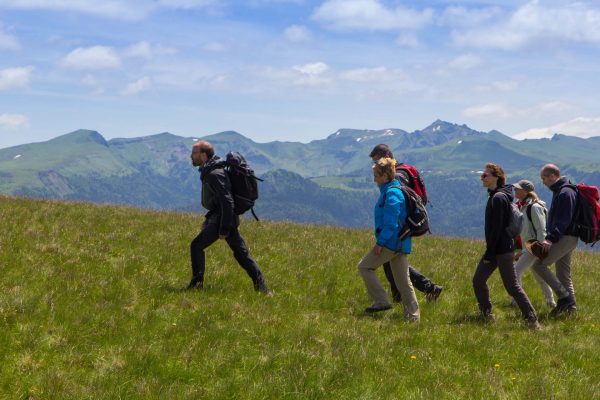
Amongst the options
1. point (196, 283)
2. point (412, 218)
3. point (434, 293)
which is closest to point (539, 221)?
point (434, 293)

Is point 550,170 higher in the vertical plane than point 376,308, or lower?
higher

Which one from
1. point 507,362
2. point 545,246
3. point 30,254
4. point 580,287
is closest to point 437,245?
point 580,287

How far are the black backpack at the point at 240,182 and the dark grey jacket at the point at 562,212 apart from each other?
17.6 ft

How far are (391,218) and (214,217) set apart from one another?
324 centimetres

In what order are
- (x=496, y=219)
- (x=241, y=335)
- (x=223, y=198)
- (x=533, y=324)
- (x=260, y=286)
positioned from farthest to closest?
(x=260, y=286)
(x=223, y=198)
(x=533, y=324)
(x=496, y=219)
(x=241, y=335)

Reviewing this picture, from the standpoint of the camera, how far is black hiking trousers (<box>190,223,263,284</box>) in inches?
380

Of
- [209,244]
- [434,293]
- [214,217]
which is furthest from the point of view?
[434,293]

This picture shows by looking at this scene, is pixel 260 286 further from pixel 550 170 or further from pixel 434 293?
pixel 550 170

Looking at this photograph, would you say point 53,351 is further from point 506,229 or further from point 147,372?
point 506,229

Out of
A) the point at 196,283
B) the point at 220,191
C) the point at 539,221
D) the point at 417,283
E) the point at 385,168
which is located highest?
the point at 385,168

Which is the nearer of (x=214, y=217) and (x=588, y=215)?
(x=588, y=215)

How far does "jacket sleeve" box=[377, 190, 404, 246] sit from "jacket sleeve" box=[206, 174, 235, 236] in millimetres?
2675

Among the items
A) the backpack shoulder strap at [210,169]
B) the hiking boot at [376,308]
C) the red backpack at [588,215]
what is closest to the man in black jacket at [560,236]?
the red backpack at [588,215]

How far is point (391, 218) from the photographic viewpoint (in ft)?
28.2
